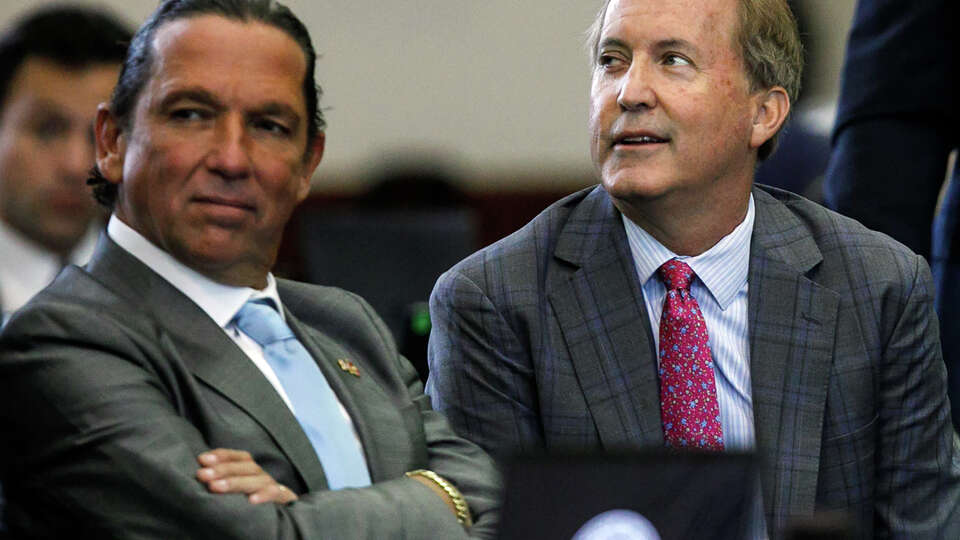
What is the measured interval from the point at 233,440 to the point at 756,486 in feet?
2.76

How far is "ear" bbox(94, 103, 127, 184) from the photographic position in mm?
2277

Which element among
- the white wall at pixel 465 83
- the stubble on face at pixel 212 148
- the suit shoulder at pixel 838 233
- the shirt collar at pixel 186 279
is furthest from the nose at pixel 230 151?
the white wall at pixel 465 83

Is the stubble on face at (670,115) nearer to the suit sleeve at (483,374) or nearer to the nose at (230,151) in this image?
the suit sleeve at (483,374)

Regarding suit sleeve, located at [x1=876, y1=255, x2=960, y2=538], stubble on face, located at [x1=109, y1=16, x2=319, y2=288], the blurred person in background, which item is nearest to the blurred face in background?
the blurred person in background

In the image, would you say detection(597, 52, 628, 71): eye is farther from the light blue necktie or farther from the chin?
the light blue necktie

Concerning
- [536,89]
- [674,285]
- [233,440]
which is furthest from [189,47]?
[536,89]

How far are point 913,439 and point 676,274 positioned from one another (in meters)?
0.47

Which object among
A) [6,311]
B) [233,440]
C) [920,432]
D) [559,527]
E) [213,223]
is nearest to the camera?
[559,527]

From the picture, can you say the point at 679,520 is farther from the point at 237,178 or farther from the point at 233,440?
the point at 237,178

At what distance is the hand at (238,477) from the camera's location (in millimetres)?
1925

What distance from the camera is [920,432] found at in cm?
247

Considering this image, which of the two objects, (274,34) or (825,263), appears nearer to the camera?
(274,34)

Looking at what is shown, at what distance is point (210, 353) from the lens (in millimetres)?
2111

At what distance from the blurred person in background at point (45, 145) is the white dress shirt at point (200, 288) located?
1178mm
